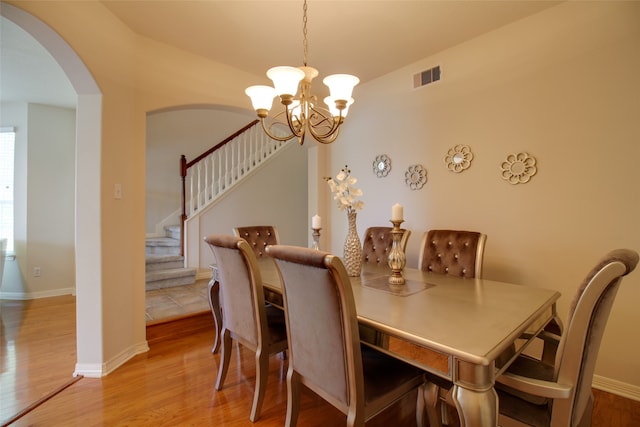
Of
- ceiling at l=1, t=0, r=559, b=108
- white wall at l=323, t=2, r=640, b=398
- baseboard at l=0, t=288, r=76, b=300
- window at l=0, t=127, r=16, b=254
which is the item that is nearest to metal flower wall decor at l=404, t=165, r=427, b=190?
white wall at l=323, t=2, r=640, b=398

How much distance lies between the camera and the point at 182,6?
209 cm

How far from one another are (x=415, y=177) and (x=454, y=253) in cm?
105

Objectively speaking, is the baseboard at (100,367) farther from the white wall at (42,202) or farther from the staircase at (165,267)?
the white wall at (42,202)

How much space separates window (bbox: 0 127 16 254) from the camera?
373 centimetres

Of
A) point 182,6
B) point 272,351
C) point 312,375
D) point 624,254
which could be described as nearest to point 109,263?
point 272,351

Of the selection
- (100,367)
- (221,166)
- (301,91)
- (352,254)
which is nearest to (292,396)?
(352,254)

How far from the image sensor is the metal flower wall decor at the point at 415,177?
2852 mm

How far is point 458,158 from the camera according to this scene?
261 cm

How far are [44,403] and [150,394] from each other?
598mm

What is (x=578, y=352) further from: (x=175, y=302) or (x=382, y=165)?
(x=175, y=302)

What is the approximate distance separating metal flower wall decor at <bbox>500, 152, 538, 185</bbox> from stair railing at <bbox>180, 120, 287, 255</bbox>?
3.62m

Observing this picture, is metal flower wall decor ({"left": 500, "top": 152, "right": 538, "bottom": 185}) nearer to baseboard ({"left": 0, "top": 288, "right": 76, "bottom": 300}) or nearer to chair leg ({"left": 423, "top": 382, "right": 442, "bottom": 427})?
chair leg ({"left": 423, "top": 382, "right": 442, "bottom": 427})

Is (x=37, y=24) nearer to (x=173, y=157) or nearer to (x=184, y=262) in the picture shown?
(x=184, y=262)

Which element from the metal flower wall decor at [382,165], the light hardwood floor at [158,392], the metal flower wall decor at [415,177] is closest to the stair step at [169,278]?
the light hardwood floor at [158,392]
